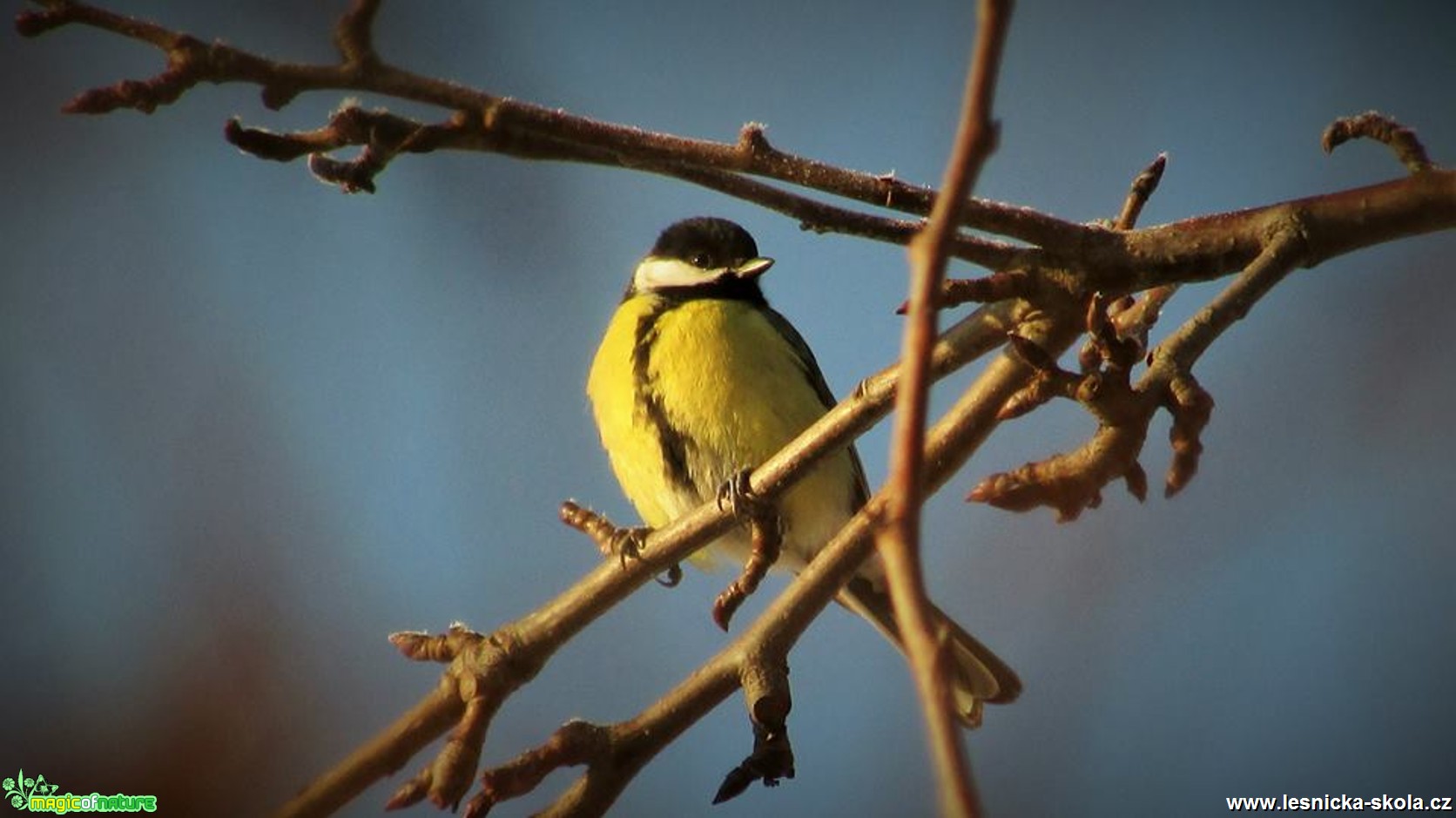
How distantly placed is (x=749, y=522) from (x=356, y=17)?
3.20 feet

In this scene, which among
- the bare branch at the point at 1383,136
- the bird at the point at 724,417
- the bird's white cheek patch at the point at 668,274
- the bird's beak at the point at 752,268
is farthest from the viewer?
the bird's white cheek patch at the point at 668,274

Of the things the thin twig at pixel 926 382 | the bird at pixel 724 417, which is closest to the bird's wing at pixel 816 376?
the bird at pixel 724 417

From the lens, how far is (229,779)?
3.17 meters

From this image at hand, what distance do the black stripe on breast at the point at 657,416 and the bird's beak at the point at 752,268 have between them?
0.45 metres

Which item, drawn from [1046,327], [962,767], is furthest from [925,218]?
[962,767]

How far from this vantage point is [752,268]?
4.23m

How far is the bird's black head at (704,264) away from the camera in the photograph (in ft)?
14.0

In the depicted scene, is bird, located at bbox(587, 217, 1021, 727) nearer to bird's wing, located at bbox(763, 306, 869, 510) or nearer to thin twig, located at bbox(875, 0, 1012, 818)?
bird's wing, located at bbox(763, 306, 869, 510)

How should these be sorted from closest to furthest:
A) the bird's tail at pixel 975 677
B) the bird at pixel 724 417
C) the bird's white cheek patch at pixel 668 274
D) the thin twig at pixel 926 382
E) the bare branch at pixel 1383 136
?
1. the thin twig at pixel 926 382
2. the bare branch at pixel 1383 136
3. the bird's tail at pixel 975 677
4. the bird at pixel 724 417
5. the bird's white cheek patch at pixel 668 274

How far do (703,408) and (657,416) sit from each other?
0.13m

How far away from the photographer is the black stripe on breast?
3.77 m

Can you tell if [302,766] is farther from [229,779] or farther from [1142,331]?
[1142,331]

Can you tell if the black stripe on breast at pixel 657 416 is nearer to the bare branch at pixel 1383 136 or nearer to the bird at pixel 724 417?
the bird at pixel 724 417

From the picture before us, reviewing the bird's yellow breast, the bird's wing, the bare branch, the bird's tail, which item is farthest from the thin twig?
the bird's wing
